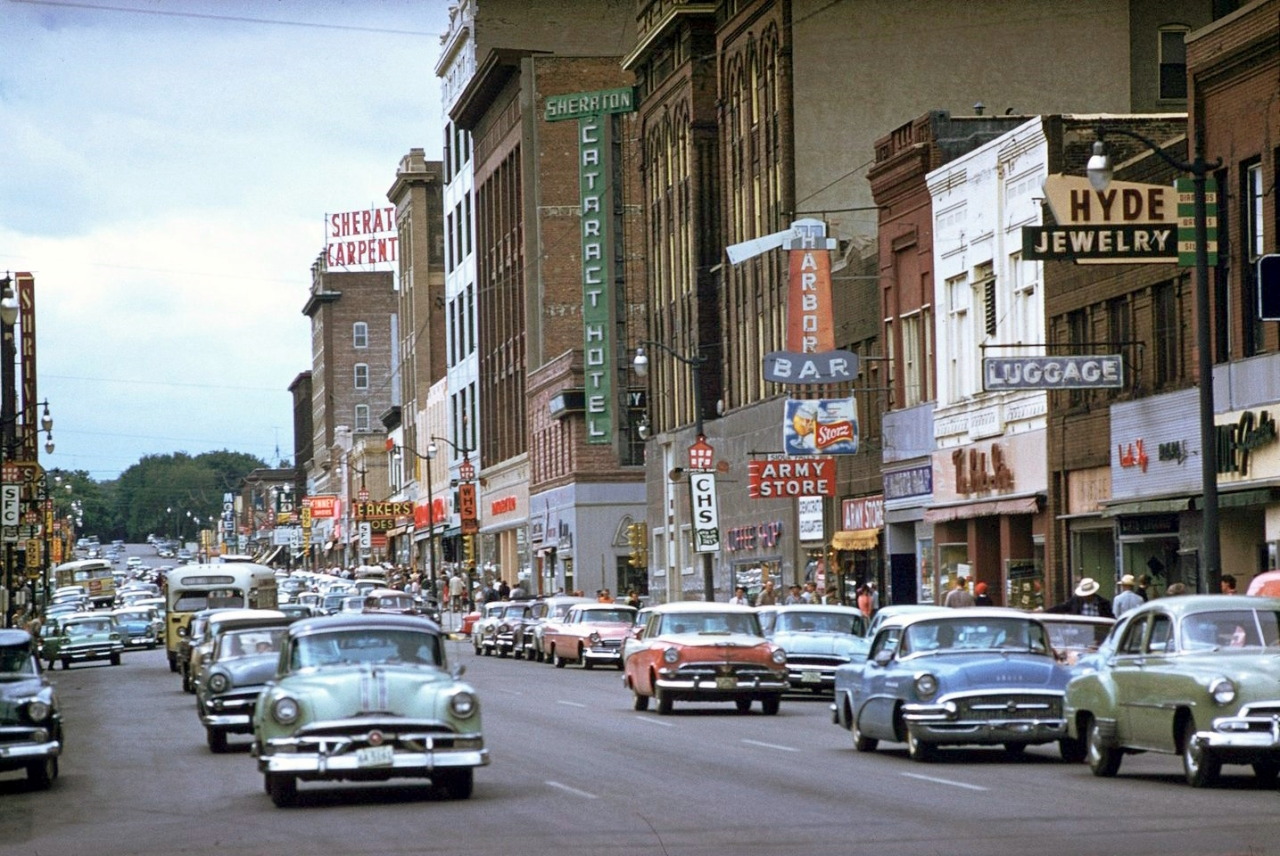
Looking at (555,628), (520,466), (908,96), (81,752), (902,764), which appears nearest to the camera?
(902,764)

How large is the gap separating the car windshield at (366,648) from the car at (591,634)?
2965 cm

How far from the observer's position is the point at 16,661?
23.3 meters

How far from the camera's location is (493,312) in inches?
4250

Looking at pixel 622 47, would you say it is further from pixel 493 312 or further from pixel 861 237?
pixel 861 237

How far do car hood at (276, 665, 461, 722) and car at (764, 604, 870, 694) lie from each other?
55.1 feet

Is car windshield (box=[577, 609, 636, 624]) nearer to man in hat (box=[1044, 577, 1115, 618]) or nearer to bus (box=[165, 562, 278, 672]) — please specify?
bus (box=[165, 562, 278, 672])

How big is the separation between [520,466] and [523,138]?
15194 mm

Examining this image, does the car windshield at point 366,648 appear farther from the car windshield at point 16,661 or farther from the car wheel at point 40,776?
the car windshield at point 16,661

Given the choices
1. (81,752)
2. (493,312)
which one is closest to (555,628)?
(81,752)

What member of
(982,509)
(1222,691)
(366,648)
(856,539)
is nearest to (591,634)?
(856,539)

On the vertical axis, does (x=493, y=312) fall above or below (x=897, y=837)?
above

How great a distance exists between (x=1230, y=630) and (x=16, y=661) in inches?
467

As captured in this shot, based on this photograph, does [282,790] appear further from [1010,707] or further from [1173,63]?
[1173,63]

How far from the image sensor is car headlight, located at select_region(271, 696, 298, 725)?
18.8 metres
